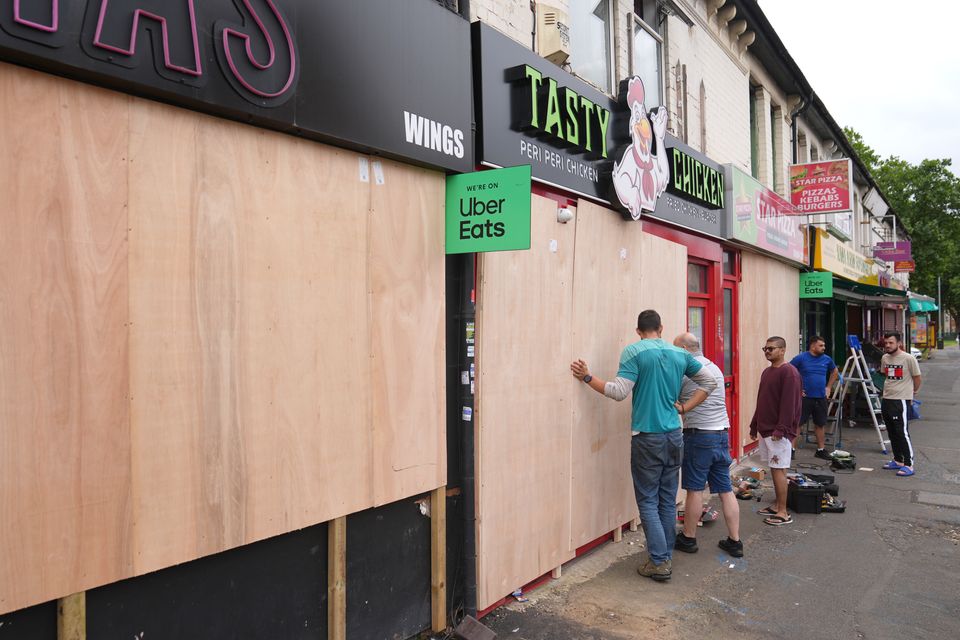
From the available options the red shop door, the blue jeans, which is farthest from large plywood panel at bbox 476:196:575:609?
the red shop door

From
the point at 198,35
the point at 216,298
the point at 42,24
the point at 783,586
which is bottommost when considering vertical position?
the point at 783,586

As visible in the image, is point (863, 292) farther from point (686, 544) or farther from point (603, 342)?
point (603, 342)

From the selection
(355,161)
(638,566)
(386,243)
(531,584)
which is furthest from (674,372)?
(355,161)

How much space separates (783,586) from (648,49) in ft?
20.9

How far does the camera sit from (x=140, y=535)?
2.49 meters

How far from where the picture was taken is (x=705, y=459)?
5.48 metres

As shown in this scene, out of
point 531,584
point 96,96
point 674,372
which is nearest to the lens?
point 96,96

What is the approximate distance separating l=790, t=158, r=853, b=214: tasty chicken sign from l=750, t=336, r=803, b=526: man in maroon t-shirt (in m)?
7.23

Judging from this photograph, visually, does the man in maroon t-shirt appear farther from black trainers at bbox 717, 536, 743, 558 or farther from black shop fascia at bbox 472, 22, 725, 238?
black shop fascia at bbox 472, 22, 725, 238

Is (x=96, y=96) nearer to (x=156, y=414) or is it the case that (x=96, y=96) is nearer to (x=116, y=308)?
(x=116, y=308)

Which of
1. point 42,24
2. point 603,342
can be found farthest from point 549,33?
point 42,24

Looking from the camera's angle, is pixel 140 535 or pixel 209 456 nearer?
pixel 140 535

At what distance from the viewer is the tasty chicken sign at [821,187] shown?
11938 mm

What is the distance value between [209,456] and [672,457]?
3.66 m
